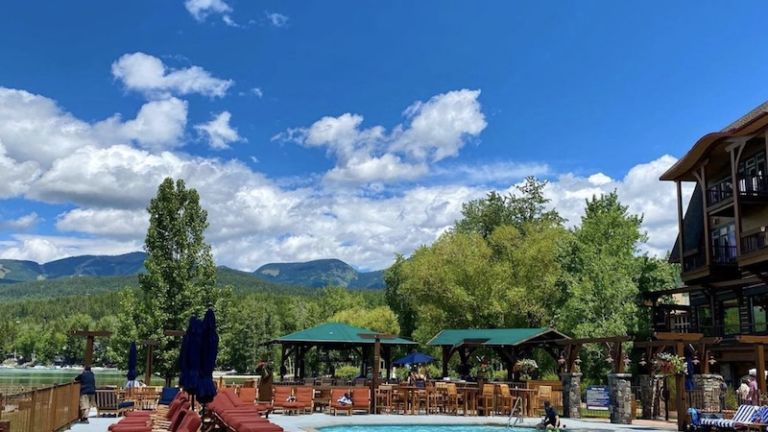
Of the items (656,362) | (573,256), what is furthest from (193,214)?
(656,362)

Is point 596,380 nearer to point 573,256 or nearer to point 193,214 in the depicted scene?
point 573,256

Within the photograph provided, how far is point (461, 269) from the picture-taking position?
40.6 meters

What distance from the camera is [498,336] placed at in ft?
86.4

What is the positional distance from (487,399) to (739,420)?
8893 millimetres

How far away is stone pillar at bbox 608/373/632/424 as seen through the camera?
19953 millimetres

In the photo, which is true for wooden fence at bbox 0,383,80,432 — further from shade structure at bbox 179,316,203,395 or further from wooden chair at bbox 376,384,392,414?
wooden chair at bbox 376,384,392,414

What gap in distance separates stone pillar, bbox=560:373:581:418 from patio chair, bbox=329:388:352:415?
706cm

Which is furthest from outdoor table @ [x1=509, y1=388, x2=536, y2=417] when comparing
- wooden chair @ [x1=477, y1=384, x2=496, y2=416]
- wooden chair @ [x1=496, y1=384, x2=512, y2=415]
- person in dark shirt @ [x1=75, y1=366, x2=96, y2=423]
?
person in dark shirt @ [x1=75, y1=366, x2=96, y2=423]

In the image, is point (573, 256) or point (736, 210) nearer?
point (736, 210)

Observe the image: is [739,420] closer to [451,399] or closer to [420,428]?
[420,428]

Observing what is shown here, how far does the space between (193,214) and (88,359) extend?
56.4 feet

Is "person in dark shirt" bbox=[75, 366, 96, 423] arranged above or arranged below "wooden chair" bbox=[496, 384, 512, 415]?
above

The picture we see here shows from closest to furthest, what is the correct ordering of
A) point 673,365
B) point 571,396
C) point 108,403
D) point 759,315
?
1. point 673,365
2. point 108,403
3. point 571,396
4. point 759,315

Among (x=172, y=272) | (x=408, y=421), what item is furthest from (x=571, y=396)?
(x=172, y=272)
